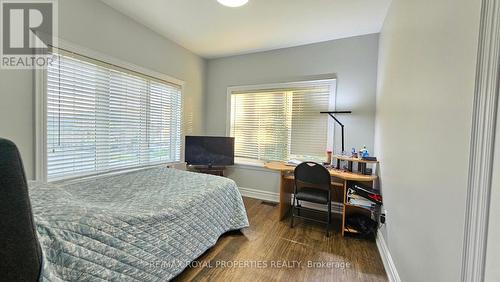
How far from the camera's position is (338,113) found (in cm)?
301

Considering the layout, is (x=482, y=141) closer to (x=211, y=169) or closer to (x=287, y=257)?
(x=287, y=257)

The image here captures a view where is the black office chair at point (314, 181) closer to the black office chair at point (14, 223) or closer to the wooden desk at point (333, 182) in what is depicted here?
the wooden desk at point (333, 182)

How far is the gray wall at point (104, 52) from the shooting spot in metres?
1.74

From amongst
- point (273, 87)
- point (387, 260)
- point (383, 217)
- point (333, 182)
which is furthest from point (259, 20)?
point (387, 260)

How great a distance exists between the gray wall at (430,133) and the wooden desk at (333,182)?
1.83 feet

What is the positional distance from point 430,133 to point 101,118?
9.99ft

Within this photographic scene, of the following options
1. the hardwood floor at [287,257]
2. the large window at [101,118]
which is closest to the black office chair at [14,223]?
the hardwood floor at [287,257]

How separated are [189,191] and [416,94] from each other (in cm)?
196

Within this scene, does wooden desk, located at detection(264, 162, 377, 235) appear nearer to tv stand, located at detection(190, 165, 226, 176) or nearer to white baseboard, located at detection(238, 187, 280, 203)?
white baseboard, located at detection(238, 187, 280, 203)

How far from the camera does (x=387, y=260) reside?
1854mm

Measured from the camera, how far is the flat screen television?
11.4 ft

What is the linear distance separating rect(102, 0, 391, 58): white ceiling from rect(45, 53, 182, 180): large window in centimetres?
77

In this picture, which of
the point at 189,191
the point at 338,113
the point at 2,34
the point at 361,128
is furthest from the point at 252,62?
the point at 2,34

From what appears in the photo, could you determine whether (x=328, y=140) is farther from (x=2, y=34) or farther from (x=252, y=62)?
(x=2, y=34)
